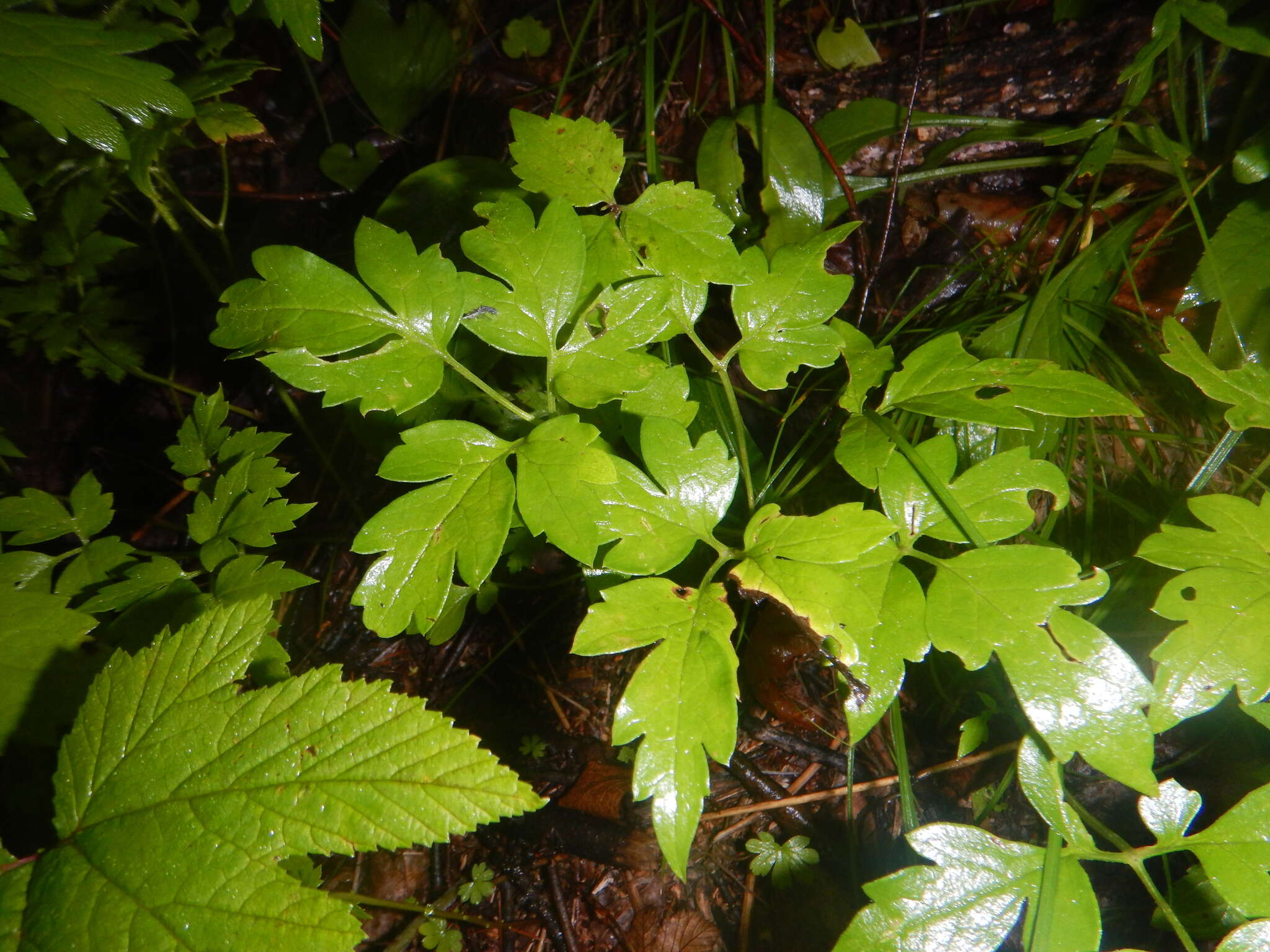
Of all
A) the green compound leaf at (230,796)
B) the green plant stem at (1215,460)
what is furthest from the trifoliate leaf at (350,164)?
the green plant stem at (1215,460)

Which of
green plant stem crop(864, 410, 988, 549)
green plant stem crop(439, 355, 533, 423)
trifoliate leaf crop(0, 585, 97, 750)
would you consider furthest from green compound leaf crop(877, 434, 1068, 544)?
trifoliate leaf crop(0, 585, 97, 750)

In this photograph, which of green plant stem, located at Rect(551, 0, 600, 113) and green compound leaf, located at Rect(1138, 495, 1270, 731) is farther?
green plant stem, located at Rect(551, 0, 600, 113)

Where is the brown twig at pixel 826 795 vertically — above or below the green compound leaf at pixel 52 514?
below

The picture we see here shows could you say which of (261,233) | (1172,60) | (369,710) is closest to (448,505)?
(369,710)

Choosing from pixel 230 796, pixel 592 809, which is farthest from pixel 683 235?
pixel 592 809

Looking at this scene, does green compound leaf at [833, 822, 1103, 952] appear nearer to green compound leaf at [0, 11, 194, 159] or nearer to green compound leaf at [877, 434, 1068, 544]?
green compound leaf at [877, 434, 1068, 544]

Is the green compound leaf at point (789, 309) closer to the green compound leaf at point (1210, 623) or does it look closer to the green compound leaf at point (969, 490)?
the green compound leaf at point (969, 490)
